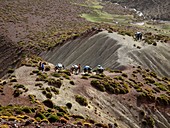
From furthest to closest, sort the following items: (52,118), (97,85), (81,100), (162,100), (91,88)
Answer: (162,100) → (97,85) → (91,88) → (81,100) → (52,118)

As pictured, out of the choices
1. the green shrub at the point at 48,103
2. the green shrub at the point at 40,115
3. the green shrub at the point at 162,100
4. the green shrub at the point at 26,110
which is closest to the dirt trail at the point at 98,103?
the green shrub at the point at 48,103

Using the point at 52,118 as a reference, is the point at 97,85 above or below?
below

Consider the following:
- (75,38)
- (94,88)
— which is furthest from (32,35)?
(94,88)

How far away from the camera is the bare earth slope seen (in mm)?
80481

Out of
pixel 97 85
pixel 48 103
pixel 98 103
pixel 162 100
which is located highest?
pixel 48 103

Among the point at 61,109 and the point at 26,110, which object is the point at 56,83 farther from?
the point at 26,110

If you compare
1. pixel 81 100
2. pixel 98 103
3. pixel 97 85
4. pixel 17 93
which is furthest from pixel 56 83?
pixel 17 93

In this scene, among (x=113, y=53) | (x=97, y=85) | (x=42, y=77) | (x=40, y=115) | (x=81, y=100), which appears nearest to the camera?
(x=40, y=115)

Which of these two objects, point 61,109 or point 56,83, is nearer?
point 61,109

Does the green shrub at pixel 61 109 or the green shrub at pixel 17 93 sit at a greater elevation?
the green shrub at pixel 17 93

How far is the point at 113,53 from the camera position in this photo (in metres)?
83.8

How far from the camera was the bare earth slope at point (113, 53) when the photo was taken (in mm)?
80481

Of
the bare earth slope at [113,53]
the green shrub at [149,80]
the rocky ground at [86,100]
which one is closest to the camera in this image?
the rocky ground at [86,100]

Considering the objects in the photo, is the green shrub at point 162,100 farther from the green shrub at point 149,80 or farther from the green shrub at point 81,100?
the green shrub at point 81,100
